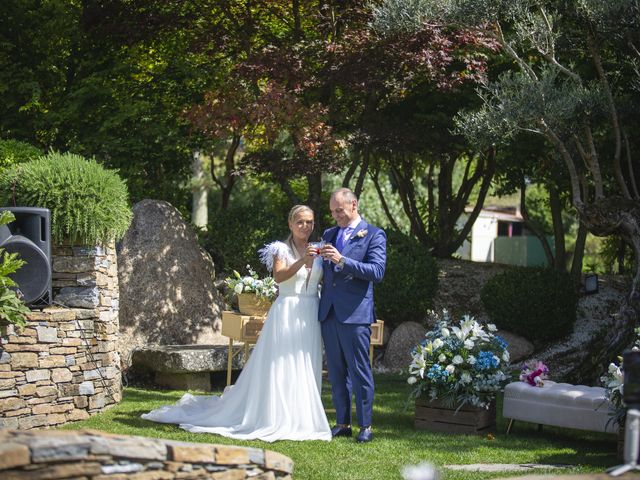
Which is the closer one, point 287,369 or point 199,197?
point 287,369

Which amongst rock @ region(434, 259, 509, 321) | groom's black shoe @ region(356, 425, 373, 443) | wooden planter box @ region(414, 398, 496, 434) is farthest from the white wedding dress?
rock @ region(434, 259, 509, 321)

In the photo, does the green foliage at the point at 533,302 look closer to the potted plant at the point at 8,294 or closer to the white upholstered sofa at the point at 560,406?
the white upholstered sofa at the point at 560,406

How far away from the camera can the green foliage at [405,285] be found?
12203mm

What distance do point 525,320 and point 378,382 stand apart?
266 centimetres

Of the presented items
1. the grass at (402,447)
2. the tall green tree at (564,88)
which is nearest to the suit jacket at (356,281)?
the grass at (402,447)

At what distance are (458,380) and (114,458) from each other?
394cm

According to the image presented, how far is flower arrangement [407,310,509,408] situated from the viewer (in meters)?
7.68

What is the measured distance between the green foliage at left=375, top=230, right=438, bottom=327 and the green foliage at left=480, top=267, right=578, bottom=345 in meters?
0.88

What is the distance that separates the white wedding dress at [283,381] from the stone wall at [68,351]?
122 cm

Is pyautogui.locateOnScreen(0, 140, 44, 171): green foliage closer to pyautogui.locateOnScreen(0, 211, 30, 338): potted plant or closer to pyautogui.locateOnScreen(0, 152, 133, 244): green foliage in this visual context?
pyautogui.locateOnScreen(0, 152, 133, 244): green foliage

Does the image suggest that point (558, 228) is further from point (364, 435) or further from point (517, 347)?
point (364, 435)

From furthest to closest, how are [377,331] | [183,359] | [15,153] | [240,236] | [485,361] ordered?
[240,236] < [15,153] < [183,359] < [377,331] < [485,361]

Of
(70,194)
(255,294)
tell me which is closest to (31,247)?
(70,194)

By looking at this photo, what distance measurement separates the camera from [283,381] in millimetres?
7332
